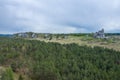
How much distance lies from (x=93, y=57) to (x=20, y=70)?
30.3 meters

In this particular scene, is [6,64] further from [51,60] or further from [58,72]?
[58,72]

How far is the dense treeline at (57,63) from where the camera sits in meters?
83.2

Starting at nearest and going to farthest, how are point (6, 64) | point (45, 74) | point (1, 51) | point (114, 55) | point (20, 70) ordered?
1. point (45, 74)
2. point (20, 70)
3. point (6, 64)
4. point (114, 55)
5. point (1, 51)

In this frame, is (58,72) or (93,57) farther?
(93,57)

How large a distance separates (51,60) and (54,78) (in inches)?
933

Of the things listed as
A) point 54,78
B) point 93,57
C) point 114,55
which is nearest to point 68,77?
point 54,78

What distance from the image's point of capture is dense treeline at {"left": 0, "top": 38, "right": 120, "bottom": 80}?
273 feet

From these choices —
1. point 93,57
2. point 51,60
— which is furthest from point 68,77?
point 93,57

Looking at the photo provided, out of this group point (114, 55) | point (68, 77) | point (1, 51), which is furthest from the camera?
point (1, 51)

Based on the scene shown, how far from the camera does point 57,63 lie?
9894 cm

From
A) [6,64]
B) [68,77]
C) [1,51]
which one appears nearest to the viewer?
[68,77]

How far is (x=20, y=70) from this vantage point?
10094 centimetres

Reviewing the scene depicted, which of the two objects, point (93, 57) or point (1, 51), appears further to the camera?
point (1, 51)

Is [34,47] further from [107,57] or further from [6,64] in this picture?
[107,57]
